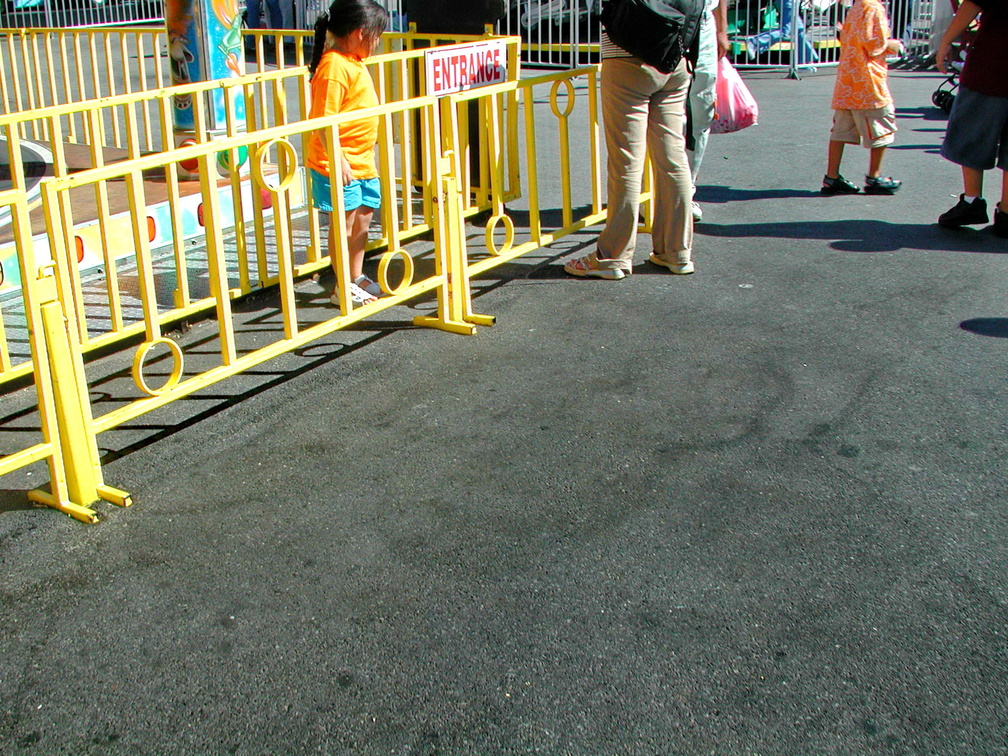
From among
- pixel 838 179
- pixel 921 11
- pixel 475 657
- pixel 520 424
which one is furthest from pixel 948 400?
pixel 921 11

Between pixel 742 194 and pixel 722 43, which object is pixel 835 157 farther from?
pixel 722 43

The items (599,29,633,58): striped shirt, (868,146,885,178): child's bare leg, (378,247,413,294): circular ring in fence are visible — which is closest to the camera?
(378,247,413,294): circular ring in fence

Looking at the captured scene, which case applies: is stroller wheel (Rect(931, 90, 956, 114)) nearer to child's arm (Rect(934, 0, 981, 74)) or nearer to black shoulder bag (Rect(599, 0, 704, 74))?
child's arm (Rect(934, 0, 981, 74))

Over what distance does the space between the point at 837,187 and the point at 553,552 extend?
5.77 m

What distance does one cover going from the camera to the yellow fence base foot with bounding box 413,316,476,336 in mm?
5539

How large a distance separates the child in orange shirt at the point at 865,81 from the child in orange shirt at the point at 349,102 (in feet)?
13.0

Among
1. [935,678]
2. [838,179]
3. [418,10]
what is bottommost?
[935,678]

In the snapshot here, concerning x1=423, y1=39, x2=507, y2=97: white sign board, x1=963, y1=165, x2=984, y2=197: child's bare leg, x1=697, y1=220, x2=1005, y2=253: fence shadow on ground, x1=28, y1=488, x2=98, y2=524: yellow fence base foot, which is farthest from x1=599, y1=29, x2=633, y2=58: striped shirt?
x1=28, y1=488, x2=98, y2=524: yellow fence base foot

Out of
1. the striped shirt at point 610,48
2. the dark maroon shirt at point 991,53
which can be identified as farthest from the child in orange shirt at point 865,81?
the striped shirt at point 610,48

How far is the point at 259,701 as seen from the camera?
285cm

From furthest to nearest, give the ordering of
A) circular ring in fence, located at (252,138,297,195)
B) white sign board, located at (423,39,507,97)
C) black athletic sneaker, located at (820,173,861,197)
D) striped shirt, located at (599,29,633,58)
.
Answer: black athletic sneaker, located at (820,173,861,197), striped shirt, located at (599,29,633,58), white sign board, located at (423,39,507,97), circular ring in fence, located at (252,138,297,195)

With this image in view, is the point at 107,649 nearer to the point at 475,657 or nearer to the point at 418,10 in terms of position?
the point at 475,657

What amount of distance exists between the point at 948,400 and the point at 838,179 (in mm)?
4101

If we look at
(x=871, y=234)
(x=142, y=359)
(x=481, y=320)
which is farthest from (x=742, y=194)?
(x=142, y=359)
